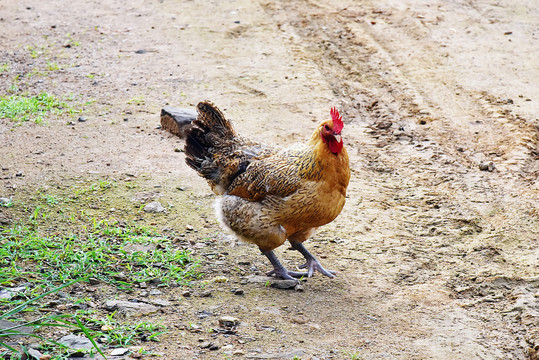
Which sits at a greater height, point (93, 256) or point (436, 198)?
point (93, 256)

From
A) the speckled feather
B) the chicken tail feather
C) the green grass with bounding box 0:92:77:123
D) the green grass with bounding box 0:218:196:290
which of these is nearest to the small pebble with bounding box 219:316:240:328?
the green grass with bounding box 0:218:196:290

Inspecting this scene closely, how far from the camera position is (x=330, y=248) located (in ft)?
17.3

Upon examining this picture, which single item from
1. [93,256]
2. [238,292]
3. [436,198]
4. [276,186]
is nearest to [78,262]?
[93,256]

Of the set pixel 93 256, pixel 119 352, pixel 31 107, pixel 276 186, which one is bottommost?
pixel 31 107

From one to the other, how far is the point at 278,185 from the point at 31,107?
451cm

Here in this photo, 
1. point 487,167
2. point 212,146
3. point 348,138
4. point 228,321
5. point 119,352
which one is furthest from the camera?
point 348,138

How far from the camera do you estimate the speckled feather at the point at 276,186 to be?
448cm

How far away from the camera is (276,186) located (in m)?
4.54

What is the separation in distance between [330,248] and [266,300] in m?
1.04

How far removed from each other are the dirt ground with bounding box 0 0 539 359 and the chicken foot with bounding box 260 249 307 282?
0.54 feet

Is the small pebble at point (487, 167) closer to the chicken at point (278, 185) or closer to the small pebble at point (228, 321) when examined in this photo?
the chicken at point (278, 185)

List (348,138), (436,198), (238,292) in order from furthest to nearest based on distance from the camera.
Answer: (348,138)
(436,198)
(238,292)

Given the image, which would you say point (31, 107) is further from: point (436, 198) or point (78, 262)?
point (436, 198)

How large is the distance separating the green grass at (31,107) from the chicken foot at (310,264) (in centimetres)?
403
